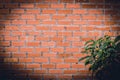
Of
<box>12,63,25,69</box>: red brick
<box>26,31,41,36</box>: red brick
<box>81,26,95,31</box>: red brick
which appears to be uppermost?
<box>81,26,95,31</box>: red brick

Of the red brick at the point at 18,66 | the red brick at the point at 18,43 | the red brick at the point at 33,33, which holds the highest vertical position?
the red brick at the point at 33,33

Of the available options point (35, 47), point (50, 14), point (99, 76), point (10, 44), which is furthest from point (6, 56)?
point (99, 76)

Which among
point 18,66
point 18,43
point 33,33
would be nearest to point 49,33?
point 33,33

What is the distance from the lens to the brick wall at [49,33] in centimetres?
304

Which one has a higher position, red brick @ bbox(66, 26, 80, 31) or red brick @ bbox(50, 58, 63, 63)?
red brick @ bbox(66, 26, 80, 31)

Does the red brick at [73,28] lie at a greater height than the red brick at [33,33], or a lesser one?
greater

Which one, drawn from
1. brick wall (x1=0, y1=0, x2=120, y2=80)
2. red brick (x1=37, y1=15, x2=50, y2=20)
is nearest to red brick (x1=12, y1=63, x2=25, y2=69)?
brick wall (x1=0, y1=0, x2=120, y2=80)

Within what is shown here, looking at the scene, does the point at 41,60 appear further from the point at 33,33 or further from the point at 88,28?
the point at 88,28

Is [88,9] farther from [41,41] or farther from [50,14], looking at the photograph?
[41,41]

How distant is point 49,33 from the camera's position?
3.07 m

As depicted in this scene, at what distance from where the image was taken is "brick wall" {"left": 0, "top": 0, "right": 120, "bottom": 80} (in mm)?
3045

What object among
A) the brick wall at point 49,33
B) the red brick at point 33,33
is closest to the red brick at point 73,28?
the brick wall at point 49,33

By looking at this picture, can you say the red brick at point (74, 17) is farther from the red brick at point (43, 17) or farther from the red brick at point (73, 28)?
the red brick at point (43, 17)

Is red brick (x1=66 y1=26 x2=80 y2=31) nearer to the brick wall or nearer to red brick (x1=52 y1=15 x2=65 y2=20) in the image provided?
the brick wall
